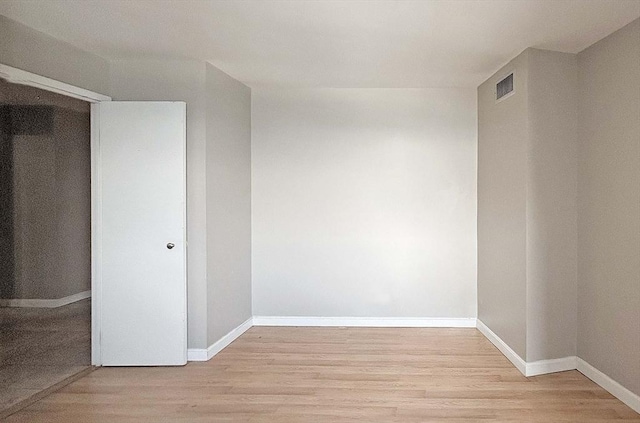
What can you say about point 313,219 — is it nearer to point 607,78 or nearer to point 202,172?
point 202,172

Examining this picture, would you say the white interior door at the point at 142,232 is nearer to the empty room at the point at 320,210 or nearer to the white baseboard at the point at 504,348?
the empty room at the point at 320,210

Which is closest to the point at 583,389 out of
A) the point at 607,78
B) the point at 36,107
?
the point at 607,78

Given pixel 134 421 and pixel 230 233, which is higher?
pixel 230 233

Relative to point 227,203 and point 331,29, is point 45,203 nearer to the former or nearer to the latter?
point 227,203

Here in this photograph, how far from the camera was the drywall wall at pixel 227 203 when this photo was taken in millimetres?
4949

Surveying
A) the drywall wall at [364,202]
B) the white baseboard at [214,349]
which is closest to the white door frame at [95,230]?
the white baseboard at [214,349]

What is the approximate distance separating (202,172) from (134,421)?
2032mm

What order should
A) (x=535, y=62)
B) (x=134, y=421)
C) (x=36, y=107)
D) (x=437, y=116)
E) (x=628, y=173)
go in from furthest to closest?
(x=437, y=116)
(x=36, y=107)
(x=535, y=62)
(x=628, y=173)
(x=134, y=421)

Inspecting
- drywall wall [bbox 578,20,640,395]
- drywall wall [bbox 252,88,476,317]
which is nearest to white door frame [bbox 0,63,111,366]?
drywall wall [bbox 252,88,476,317]

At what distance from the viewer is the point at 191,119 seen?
4.79 meters

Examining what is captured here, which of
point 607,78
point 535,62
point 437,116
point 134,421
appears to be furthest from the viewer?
point 437,116

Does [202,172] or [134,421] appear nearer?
[134,421]

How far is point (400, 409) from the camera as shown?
369 cm

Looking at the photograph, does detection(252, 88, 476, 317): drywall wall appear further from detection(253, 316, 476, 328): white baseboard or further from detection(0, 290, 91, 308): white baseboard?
detection(0, 290, 91, 308): white baseboard
